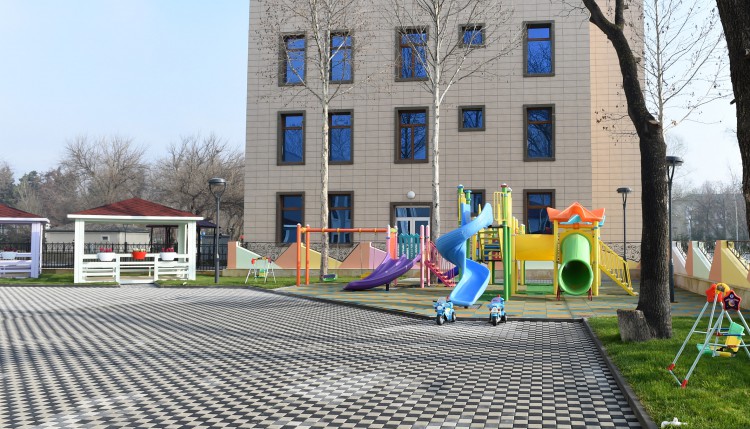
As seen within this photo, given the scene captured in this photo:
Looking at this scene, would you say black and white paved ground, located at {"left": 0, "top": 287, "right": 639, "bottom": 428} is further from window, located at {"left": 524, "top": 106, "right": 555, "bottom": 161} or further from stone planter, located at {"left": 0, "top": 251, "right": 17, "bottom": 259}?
stone planter, located at {"left": 0, "top": 251, "right": 17, "bottom": 259}

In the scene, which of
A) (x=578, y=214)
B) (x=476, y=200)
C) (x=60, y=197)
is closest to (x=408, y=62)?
(x=476, y=200)

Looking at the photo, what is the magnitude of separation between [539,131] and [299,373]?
19.1 metres

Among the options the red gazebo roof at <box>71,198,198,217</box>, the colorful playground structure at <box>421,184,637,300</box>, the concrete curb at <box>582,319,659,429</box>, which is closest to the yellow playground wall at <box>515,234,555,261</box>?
the colorful playground structure at <box>421,184,637,300</box>

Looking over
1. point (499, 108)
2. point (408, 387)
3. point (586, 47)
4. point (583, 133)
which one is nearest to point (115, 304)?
point (408, 387)

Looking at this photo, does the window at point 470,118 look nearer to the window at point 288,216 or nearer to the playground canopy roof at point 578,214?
the window at point 288,216

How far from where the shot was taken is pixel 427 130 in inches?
954

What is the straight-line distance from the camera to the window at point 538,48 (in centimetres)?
2358

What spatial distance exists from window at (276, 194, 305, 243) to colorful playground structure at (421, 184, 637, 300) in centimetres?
893

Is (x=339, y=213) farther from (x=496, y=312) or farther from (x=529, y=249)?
(x=496, y=312)

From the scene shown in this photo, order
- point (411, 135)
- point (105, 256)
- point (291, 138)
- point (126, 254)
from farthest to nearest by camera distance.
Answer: point (291, 138), point (411, 135), point (105, 256), point (126, 254)

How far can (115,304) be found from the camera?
14.2 metres

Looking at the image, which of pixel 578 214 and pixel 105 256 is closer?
pixel 578 214

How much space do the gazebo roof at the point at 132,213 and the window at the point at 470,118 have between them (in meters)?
10.6

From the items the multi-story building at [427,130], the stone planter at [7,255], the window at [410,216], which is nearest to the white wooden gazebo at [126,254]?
the multi-story building at [427,130]
